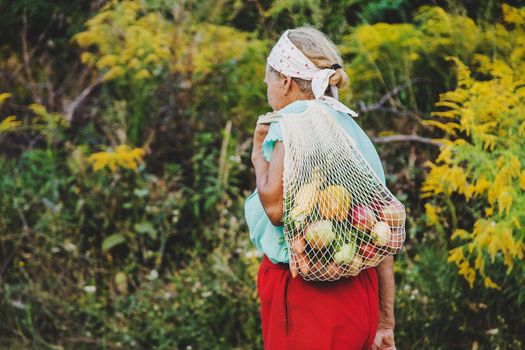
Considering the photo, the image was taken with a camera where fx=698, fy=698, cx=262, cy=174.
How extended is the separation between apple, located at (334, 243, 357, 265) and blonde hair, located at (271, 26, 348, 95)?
0.54 m

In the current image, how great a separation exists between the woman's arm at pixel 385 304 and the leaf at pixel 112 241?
2.31 m

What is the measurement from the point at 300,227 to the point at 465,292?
191 centimetres

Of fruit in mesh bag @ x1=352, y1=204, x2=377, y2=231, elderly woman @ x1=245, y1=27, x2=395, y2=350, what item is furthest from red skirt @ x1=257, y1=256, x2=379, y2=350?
fruit in mesh bag @ x1=352, y1=204, x2=377, y2=231

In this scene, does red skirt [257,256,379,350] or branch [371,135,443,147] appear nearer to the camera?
red skirt [257,256,379,350]

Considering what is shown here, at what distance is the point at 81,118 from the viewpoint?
5.33 metres

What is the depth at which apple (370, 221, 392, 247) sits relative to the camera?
84.0 inches

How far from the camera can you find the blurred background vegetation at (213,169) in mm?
3617

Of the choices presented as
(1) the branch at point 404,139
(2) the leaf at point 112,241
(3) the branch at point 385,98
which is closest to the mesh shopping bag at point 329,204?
(1) the branch at point 404,139

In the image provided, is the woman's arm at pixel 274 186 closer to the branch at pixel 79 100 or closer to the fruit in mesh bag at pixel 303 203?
the fruit in mesh bag at pixel 303 203

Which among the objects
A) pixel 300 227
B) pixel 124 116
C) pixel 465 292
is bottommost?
pixel 465 292

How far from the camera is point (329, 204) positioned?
2125 millimetres

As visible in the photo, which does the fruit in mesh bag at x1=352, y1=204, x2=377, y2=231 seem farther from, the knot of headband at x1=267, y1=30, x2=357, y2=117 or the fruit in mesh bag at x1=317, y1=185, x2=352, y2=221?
the knot of headband at x1=267, y1=30, x2=357, y2=117

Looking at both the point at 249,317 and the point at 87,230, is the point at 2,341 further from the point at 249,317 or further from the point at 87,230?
the point at 249,317

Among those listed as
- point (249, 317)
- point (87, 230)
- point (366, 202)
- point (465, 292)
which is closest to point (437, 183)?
point (465, 292)
